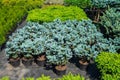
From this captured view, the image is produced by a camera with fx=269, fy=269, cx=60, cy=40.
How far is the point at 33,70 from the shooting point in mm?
18141

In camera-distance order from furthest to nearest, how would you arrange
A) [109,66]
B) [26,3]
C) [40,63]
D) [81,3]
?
[26,3]
[81,3]
[40,63]
[109,66]

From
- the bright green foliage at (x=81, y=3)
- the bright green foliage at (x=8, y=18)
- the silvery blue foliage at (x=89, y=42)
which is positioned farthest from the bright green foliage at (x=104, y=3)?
the bright green foliage at (x=8, y=18)

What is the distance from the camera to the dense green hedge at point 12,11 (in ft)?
71.9

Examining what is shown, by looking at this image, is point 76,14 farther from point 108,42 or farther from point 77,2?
point 108,42

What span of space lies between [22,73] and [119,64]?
21.1 feet

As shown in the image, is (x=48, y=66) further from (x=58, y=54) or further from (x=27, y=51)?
(x=27, y=51)

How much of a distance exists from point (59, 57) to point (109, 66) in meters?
3.28

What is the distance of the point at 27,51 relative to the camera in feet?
58.9

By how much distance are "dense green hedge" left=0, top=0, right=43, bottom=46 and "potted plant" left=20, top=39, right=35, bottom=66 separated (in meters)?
2.75

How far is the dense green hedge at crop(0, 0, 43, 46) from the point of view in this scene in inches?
863

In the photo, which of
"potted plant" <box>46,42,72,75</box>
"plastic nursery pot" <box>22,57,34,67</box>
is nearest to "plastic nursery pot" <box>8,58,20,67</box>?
"plastic nursery pot" <box>22,57,34,67</box>

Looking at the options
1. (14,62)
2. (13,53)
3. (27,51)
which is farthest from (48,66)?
(13,53)

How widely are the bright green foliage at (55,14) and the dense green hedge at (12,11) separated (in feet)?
5.30

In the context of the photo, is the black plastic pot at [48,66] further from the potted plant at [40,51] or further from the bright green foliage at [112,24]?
the bright green foliage at [112,24]
